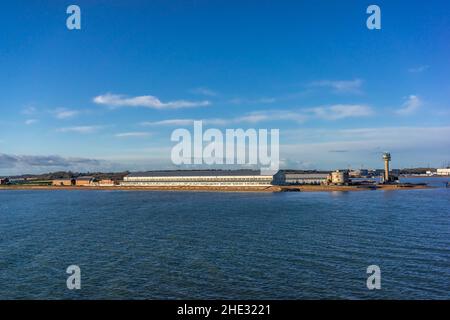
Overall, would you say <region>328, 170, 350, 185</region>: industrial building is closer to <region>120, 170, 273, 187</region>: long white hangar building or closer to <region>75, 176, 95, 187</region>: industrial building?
<region>120, 170, 273, 187</region>: long white hangar building

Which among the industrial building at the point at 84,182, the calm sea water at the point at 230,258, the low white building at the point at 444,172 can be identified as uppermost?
the low white building at the point at 444,172

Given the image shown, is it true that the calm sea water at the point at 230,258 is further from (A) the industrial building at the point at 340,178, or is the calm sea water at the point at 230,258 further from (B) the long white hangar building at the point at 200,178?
(A) the industrial building at the point at 340,178

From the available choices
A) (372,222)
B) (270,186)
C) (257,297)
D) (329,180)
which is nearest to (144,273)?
(257,297)

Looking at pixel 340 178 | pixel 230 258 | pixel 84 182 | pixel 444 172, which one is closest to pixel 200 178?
pixel 340 178

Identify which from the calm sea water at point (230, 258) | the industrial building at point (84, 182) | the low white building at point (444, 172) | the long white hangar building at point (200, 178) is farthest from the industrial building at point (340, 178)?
the low white building at point (444, 172)

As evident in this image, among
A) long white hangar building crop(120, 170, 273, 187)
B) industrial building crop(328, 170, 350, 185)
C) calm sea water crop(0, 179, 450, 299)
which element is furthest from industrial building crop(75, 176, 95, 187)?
calm sea water crop(0, 179, 450, 299)

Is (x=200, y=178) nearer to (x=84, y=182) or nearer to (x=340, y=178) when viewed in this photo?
(x=340, y=178)
